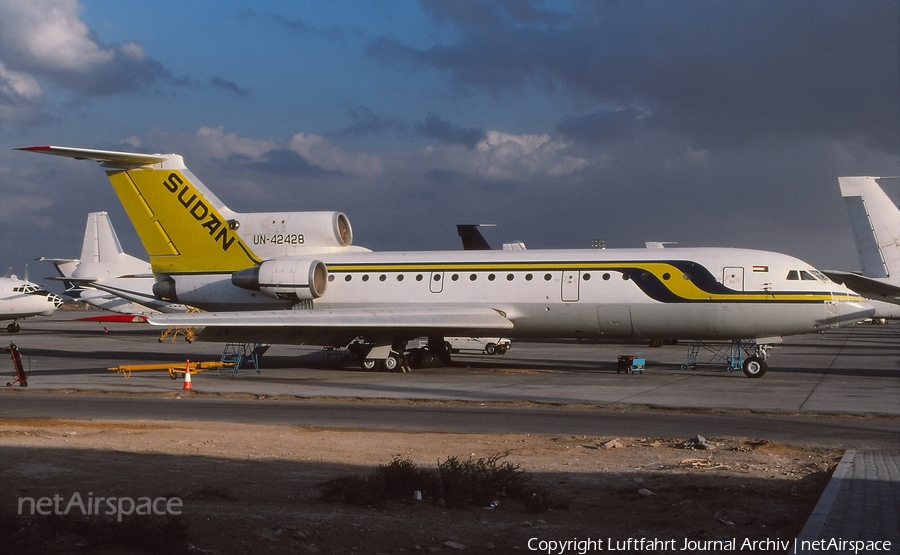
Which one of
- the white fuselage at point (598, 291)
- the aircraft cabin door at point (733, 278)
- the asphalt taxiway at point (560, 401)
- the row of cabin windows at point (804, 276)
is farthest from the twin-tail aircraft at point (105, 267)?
the row of cabin windows at point (804, 276)

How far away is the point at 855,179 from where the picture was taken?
102ft

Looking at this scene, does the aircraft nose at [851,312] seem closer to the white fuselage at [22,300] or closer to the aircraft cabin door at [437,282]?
the aircraft cabin door at [437,282]

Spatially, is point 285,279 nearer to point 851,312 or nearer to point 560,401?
point 560,401

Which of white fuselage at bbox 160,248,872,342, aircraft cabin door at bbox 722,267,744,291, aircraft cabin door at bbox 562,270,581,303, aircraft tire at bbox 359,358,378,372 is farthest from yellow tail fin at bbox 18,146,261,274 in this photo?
aircraft cabin door at bbox 722,267,744,291

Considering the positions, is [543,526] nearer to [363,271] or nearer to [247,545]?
Answer: [247,545]

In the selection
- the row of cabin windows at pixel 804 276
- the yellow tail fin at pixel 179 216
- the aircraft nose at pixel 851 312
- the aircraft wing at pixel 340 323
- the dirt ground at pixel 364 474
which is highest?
the yellow tail fin at pixel 179 216

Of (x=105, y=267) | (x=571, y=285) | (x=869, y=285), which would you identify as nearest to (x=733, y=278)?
(x=571, y=285)

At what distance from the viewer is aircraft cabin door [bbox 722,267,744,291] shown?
2553cm

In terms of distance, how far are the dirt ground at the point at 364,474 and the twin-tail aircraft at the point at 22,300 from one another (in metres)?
41.7

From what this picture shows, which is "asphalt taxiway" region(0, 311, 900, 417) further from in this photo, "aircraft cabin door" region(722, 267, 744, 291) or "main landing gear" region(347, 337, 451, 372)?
"aircraft cabin door" region(722, 267, 744, 291)

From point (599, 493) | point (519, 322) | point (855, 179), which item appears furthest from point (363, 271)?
point (599, 493)

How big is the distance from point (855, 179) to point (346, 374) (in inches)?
777

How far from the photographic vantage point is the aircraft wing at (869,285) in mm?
29391

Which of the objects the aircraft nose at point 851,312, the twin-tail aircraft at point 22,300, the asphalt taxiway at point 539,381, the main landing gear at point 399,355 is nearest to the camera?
the asphalt taxiway at point 539,381
